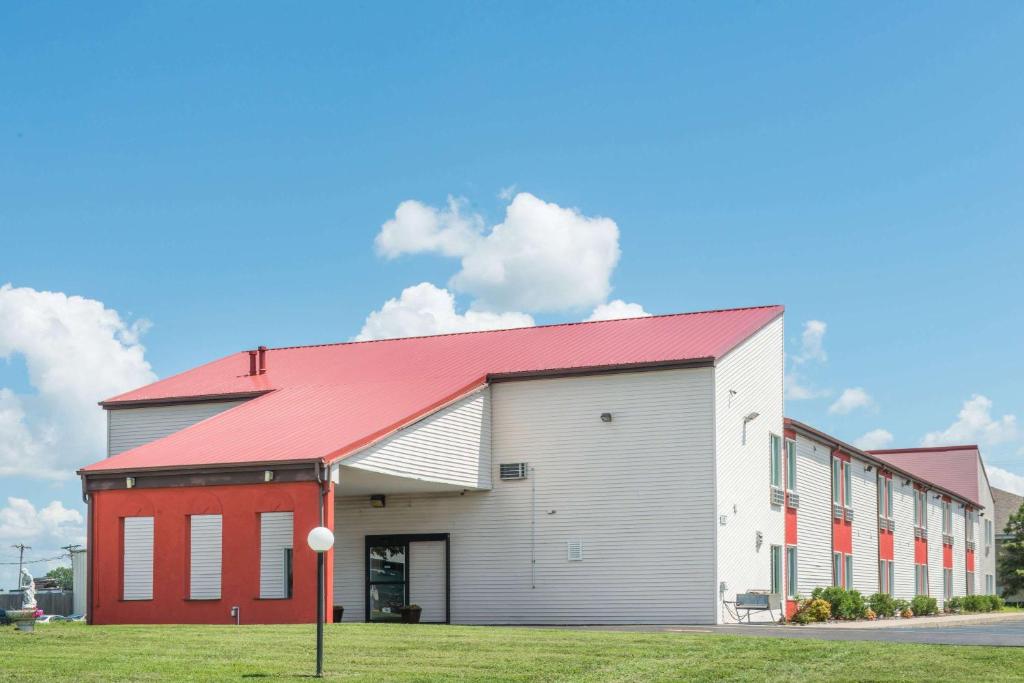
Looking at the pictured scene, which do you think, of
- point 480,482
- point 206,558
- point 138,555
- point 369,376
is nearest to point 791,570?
point 480,482

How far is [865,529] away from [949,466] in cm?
2243

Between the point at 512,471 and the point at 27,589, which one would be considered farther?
the point at 512,471

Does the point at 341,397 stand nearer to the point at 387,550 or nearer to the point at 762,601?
the point at 387,550

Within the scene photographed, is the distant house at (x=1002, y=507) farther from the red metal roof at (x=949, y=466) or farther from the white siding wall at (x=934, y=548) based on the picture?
the white siding wall at (x=934, y=548)

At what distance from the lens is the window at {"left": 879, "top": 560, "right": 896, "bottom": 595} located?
44281mm

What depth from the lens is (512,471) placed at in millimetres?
30562

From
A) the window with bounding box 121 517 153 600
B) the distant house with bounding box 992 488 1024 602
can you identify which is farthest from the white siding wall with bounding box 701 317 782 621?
the distant house with bounding box 992 488 1024 602

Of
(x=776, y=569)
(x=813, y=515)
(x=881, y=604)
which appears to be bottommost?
(x=881, y=604)

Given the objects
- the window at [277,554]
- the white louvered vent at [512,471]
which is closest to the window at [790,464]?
the white louvered vent at [512,471]

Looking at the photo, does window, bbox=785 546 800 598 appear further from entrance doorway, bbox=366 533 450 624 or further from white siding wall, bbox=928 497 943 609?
white siding wall, bbox=928 497 943 609

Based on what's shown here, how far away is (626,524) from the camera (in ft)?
96.1

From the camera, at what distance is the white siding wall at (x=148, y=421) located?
34406 mm

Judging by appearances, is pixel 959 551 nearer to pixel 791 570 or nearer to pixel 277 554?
pixel 791 570

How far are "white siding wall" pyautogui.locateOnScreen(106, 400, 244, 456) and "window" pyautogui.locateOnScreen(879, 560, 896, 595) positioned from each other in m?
23.4
